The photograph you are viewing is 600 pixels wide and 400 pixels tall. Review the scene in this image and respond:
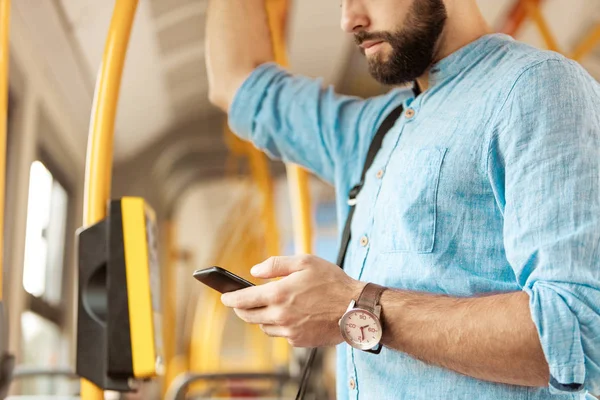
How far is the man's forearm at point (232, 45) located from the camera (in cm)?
194

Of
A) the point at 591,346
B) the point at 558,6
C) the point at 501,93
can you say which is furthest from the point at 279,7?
the point at 558,6

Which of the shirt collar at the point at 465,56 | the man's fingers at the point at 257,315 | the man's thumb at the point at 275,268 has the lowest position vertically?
the man's fingers at the point at 257,315

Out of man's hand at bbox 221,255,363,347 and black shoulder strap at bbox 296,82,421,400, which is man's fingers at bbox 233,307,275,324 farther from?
black shoulder strap at bbox 296,82,421,400

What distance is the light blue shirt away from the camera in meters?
1.14

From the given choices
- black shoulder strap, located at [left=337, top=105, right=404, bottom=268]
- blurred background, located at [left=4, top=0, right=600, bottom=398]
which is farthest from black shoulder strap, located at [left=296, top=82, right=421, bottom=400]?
blurred background, located at [left=4, top=0, right=600, bottom=398]

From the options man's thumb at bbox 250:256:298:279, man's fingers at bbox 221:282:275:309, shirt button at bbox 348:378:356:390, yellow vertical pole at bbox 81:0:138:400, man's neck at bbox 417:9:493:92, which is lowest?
shirt button at bbox 348:378:356:390

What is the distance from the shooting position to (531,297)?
3.75 feet

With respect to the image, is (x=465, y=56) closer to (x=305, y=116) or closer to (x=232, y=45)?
(x=305, y=116)

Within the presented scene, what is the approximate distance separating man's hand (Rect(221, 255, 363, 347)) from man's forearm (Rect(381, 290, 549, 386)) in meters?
0.08

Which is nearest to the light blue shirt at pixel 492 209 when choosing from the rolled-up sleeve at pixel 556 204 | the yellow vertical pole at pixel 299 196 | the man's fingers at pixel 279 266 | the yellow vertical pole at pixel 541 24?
the rolled-up sleeve at pixel 556 204

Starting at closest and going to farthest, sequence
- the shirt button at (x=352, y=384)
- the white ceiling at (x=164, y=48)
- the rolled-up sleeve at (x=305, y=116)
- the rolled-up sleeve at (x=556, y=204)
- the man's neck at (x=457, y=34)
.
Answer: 1. the rolled-up sleeve at (x=556, y=204)
2. the shirt button at (x=352, y=384)
3. the man's neck at (x=457, y=34)
4. the rolled-up sleeve at (x=305, y=116)
5. the white ceiling at (x=164, y=48)

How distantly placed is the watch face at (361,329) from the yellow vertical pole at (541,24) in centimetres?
208

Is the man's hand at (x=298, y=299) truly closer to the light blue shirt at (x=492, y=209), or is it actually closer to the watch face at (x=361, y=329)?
the watch face at (x=361, y=329)

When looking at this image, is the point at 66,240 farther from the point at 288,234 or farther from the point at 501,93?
the point at 288,234
